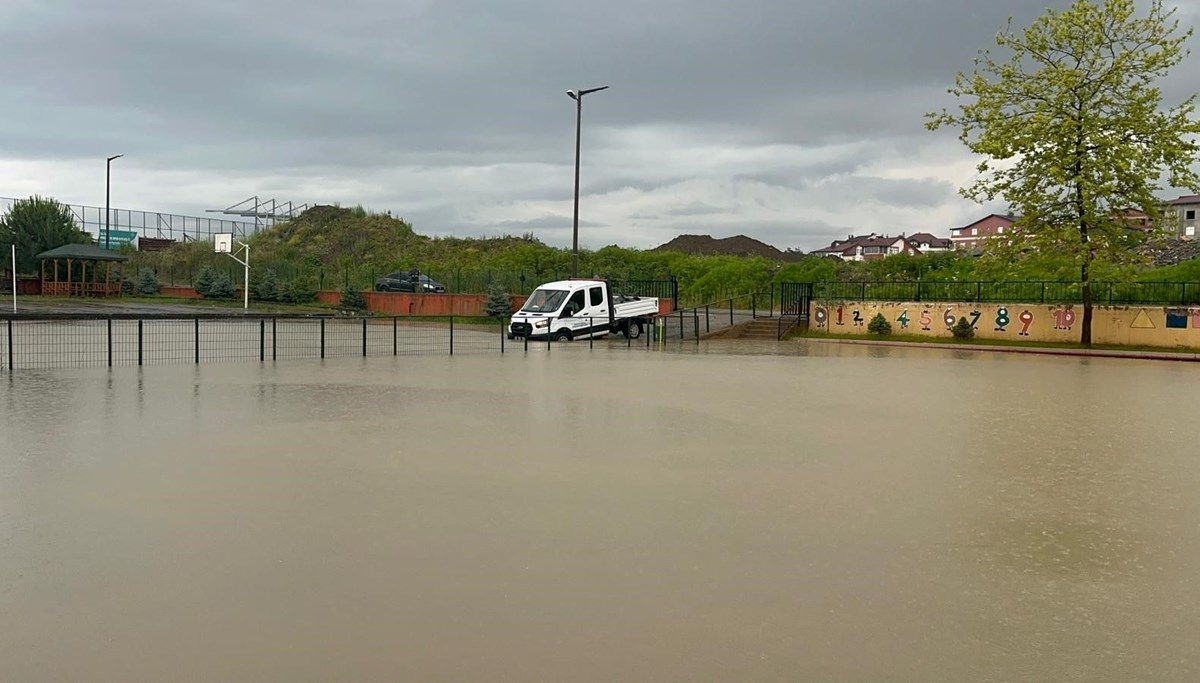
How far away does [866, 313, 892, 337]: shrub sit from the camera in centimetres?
3819

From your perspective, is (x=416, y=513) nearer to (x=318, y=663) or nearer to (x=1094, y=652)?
(x=318, y=663)

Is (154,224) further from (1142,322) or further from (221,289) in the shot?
(1142,322)

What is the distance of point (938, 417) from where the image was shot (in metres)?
13.9

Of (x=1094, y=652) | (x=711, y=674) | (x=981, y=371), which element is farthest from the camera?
(x=981, y=371)

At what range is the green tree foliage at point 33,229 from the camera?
66500 mm

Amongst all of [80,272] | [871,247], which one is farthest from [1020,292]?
[871,247]

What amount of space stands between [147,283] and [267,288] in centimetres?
973

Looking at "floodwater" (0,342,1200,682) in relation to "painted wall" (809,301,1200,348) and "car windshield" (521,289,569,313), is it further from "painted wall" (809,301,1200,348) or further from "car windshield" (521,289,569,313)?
"painted wall" (809,301,1200,348)

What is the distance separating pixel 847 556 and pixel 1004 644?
1.61 meters

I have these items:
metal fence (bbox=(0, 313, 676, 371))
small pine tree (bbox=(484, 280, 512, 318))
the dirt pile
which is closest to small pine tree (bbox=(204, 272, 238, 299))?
small pine tree (bbox=(484, 280, 512, 318))

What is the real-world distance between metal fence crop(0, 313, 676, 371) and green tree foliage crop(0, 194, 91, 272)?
3465 cm

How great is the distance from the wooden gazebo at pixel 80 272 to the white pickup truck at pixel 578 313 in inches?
1342

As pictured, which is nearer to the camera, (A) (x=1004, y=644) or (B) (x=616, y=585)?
(A) (x=1004, y=644)

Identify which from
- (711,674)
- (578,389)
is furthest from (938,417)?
(711,674)
